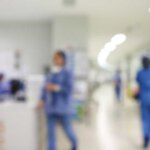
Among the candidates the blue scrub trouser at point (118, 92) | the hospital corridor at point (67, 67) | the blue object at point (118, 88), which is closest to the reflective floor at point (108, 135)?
the hospital corridor at point (67, 67)

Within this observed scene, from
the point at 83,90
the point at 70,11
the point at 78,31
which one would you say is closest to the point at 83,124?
the point at 83,90

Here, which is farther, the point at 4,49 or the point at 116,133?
the point at 4,49

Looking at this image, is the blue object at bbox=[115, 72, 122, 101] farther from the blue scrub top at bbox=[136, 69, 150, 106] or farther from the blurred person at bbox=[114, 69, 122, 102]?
the blue scrub top at bbox=[136, 69, 150, 106]

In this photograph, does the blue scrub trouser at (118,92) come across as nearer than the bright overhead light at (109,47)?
No

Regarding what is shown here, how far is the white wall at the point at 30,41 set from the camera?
445 cm

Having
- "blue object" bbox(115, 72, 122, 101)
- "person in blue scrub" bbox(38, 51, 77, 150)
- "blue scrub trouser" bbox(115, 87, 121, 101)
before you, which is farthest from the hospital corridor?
"blue scrub trouser" bbox(115, 87, 121, 101)

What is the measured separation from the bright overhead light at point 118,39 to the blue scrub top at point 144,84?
1530 millimetres

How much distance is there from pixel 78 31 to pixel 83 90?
31.2 inches

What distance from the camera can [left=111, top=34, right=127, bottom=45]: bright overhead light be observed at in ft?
3.96

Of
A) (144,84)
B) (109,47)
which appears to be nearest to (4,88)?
(144,84)

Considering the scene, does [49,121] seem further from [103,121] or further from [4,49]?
[4,49]

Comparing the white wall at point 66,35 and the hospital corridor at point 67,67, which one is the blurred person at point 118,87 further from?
the white wall at point 66,35

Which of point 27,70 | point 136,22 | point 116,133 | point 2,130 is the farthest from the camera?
point 27,70

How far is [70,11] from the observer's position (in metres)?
3.28
